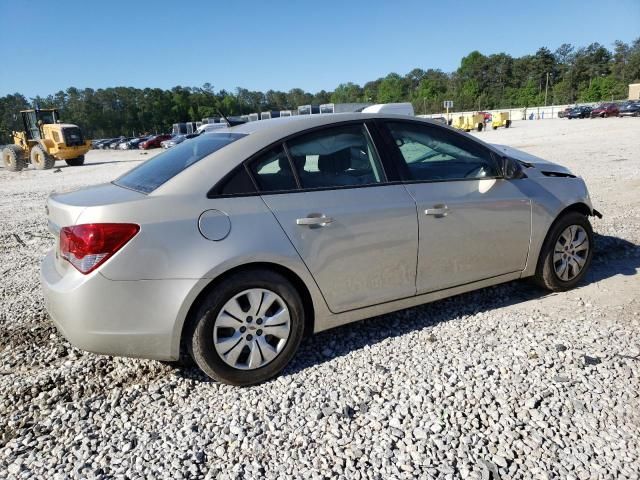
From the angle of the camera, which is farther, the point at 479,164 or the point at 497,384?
the point at 479,164

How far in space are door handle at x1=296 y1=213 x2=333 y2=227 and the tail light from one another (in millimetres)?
965

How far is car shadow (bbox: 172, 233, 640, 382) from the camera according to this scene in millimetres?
3416

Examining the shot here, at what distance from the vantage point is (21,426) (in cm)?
275

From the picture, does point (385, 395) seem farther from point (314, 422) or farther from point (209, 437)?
point (209, 437)

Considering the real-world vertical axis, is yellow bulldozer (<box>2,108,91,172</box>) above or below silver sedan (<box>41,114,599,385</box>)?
above

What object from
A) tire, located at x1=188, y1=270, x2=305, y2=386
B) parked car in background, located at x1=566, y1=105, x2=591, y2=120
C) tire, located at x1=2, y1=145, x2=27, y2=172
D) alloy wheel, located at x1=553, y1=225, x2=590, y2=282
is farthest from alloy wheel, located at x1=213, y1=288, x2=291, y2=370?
parked car in background, located at x1=566, y1=105, x2=591, y2=120

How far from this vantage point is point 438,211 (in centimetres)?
347

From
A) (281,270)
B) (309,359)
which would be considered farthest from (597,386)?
(281,270)

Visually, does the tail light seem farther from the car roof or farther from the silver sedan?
the car roof

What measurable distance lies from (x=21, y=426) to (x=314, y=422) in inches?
66.1

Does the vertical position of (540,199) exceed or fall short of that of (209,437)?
it exceeds it

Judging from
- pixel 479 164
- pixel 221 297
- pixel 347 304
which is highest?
pixel 479 164

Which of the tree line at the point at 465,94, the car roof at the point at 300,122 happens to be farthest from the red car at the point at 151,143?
the car roof at the point at 300,122

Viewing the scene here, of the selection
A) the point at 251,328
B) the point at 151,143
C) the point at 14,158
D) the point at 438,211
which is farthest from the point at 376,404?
the point at 151,143
